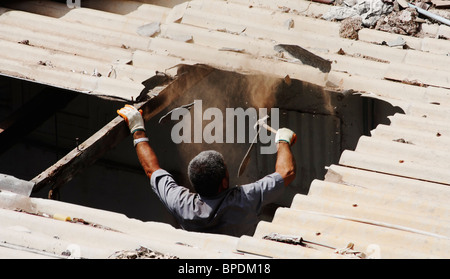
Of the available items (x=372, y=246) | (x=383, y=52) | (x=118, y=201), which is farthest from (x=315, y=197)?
(x=118, y=201)

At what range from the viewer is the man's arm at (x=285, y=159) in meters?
5.95

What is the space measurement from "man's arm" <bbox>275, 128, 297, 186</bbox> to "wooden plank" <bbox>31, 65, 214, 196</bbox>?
0.99 metres

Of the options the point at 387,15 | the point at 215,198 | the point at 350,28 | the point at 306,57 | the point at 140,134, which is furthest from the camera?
the point at 387,15

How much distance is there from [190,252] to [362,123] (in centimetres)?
372

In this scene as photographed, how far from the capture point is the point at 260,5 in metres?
7.59

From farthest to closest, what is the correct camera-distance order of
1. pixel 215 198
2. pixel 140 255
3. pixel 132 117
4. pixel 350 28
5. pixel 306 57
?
pixel 350 28
pixel 306 57
pixel 132 117
pixel 215 198
pixel 140 255

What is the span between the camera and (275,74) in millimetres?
6715

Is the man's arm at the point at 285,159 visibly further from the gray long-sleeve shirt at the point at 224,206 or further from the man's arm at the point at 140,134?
the man's arm at the point at 140,134

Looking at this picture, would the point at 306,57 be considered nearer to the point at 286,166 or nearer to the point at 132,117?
the point at 286,166

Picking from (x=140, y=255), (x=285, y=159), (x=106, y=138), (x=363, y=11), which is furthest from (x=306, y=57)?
(x=140, y=255)

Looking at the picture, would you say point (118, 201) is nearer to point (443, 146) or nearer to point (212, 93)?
point (212, 93)

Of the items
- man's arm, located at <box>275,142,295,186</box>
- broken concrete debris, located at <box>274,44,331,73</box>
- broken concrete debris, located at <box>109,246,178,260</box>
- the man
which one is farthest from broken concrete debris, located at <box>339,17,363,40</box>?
broken concrete debris, located at <box>109,246,178,260</box>

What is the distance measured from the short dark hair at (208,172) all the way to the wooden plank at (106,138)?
0.85 m

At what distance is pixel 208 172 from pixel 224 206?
0.94 ft
